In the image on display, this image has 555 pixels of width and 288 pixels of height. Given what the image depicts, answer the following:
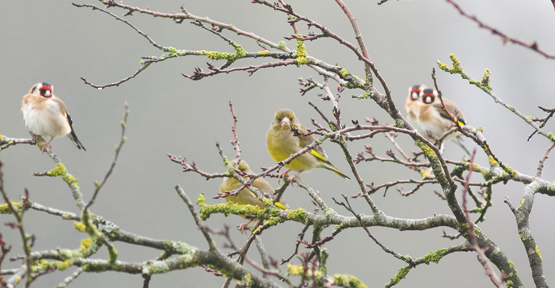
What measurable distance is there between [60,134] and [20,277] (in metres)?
4.43

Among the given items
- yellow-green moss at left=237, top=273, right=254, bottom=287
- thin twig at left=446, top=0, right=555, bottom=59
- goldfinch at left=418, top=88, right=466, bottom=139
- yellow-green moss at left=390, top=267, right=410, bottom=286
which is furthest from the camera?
goldfinch at left=418, top=88, right=466, bottom=139

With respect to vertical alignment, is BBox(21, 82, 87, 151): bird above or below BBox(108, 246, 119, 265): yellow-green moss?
above

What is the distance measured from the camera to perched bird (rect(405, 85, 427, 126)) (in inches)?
334

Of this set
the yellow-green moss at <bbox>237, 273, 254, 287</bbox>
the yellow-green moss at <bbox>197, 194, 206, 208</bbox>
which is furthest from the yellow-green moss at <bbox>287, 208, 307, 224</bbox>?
the yellow-green moss at <bbox>237, 273, 254, 287</bbox>

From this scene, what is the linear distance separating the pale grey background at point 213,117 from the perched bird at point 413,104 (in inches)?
455

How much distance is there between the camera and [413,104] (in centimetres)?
865

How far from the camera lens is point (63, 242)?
21531 millimetres

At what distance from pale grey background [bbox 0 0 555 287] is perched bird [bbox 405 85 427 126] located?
11554 mm

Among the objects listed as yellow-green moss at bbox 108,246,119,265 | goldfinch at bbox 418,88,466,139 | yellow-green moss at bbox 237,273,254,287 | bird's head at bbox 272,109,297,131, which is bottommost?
yellow-green moss at bbox 108,246,119,265

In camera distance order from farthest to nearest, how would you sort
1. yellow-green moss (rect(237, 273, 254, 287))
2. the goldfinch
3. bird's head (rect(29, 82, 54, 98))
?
the goldfinch, bird's head (rect(29, 82, 54, 98)), yellow-green moss (rect(237, 273, 254, 287))

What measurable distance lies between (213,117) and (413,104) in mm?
21396

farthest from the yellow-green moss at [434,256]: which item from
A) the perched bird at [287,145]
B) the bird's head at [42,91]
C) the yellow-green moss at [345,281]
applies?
the bird's head at [42,91]

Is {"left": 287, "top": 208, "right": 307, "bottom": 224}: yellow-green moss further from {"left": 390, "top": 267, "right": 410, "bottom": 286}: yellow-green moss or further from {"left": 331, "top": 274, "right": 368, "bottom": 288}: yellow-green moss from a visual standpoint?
{"left": 331, "top": 274, "right": 368, "bottom": 288}: yellow-green moss

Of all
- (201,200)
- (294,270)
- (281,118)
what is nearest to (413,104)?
(281,118)
